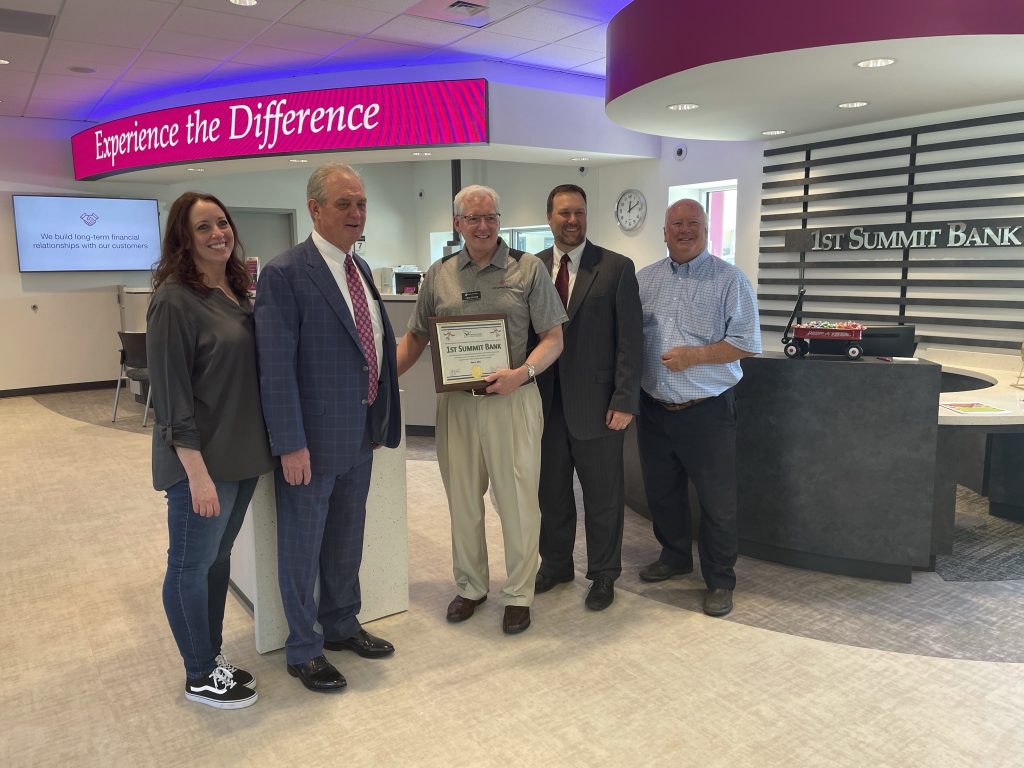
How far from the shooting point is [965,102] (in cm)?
486

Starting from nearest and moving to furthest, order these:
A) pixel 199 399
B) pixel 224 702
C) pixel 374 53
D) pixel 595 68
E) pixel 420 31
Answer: pixel 199 399 < pixel 224 702 < pixel 420 31 < pixel 374 53 < pixel 595 68

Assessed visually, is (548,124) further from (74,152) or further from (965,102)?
(74,152)

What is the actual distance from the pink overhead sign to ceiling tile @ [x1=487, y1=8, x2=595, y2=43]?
50 centimetres

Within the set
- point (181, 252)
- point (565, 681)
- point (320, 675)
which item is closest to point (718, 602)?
point (565, 681)

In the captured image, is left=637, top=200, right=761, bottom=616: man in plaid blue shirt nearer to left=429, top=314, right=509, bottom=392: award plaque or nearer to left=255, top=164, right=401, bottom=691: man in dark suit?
left=429, top=314, right=509, bottom=392: award plaque

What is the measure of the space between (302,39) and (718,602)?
5.25 m

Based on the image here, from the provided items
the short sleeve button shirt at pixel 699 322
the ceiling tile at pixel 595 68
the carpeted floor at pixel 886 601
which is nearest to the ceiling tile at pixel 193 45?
the ceiling tile at pixel 595 68

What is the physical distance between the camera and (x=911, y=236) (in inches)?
226

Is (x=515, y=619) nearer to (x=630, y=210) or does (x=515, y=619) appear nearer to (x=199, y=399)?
(x=199, y=399)

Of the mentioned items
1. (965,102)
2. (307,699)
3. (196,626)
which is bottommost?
(307,699)

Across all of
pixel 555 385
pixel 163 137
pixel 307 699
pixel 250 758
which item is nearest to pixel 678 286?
pixel 555 385

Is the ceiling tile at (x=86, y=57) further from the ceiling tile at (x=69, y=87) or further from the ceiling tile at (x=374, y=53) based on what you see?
the ceiling tile at (x=374, y=53)

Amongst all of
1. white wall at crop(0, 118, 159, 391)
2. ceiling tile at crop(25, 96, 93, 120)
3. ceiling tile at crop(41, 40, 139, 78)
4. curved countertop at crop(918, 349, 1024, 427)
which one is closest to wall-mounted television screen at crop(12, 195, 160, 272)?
white wall at crop(0, 118, 159, 391)

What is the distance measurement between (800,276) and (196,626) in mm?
5794
